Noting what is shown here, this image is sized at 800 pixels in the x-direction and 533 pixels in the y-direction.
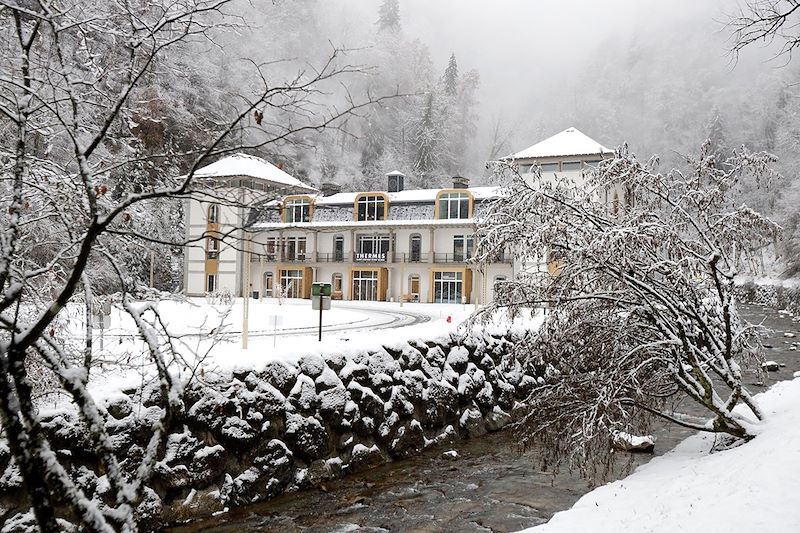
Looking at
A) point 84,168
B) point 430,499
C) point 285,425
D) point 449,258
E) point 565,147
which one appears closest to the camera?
point 84,168

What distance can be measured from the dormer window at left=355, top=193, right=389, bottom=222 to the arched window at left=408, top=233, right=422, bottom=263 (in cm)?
225

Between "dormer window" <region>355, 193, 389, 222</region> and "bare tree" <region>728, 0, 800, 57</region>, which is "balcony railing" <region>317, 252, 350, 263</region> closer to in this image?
"dormer window" <region>355, 193, 389, 222</region>

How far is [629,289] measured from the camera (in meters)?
8.12

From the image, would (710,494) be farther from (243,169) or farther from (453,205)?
(453,205)

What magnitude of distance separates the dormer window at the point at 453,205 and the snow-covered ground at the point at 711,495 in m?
25.2

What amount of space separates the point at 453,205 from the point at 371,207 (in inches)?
210

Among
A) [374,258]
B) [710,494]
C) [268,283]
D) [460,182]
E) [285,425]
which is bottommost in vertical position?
[285,425]

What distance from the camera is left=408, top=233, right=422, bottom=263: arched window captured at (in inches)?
1350

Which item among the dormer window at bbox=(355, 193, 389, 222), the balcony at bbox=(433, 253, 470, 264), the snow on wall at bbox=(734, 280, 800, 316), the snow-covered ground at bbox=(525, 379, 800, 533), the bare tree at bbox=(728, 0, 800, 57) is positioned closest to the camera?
the snow-covered ground at bbox=(525, 379, 800, 533)

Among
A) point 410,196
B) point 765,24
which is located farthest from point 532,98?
point 765,24

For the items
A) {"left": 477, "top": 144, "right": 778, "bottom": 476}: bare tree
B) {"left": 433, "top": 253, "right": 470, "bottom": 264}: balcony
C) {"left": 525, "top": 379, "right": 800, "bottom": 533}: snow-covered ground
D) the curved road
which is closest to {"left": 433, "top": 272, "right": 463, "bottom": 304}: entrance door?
{"left": 433, "top": 253, "right": 470, "bottom": 264}: balcony

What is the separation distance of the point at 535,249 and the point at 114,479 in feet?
20.3

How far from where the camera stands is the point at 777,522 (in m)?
4.43

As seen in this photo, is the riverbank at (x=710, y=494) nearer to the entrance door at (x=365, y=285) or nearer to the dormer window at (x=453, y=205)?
the dormer window at (x=453, y=205)
